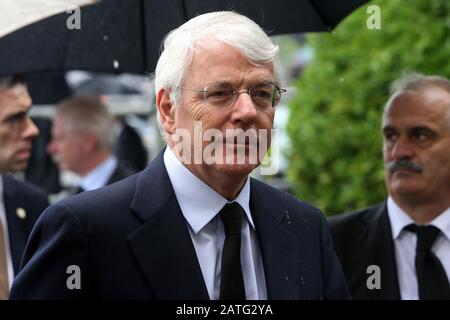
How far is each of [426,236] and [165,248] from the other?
184 cm

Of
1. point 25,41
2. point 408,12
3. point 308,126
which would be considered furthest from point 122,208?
point 308,126

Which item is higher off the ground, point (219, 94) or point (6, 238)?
point (219, 94)

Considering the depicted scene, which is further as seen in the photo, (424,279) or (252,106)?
(424,279)

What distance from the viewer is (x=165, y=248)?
2949 mm

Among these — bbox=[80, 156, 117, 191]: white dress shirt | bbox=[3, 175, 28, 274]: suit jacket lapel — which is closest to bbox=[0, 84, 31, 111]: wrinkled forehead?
bbox=[3, 175, 28, 274]: suit jacket lapel

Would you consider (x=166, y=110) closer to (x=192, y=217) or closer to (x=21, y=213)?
(x=192, y=217)

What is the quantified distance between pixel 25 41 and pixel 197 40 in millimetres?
994

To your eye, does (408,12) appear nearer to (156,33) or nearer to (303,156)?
(303,156)

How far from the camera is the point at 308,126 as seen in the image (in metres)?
8.53

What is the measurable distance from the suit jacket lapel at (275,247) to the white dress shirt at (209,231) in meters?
0.04

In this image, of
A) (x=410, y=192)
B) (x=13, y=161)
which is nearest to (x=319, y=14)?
(x=410, y=192)

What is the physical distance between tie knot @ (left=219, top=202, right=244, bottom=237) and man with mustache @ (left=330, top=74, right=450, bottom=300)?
4.67ft

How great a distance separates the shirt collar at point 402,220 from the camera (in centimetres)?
445

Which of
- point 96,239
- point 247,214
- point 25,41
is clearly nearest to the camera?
point 96,239
